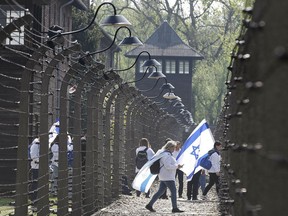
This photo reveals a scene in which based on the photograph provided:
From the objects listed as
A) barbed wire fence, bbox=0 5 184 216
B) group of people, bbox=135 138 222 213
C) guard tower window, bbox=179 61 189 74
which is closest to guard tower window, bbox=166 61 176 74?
guard tower window, bbox=179 61 189 74

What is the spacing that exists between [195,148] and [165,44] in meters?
65.4

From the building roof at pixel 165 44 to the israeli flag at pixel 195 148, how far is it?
62.9 metres

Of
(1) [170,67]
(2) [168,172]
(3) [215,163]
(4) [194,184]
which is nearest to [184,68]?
(1) [170,67]

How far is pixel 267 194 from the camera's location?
3.82 meters

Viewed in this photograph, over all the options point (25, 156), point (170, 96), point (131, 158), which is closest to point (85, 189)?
point (25, 156)

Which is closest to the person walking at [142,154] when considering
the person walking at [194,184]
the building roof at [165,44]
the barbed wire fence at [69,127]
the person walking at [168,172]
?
the barbed wire fence at [69,127]

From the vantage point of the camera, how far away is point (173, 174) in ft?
76.5

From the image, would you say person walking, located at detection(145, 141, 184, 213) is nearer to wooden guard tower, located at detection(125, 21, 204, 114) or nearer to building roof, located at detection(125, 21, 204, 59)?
wooden guard tower, located at detection(125, 21, 204, 114)

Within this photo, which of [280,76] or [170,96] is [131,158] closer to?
[170,96]

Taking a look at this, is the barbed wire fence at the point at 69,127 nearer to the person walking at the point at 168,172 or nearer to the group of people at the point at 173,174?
the group of people at the point at 173,174

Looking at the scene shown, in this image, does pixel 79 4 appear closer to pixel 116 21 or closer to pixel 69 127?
pixel 116 21

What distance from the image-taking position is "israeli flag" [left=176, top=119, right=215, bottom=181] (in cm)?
2702

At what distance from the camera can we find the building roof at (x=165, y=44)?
297 ft

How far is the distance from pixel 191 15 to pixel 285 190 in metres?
92.1
